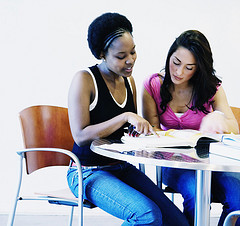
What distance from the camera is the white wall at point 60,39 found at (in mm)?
3055

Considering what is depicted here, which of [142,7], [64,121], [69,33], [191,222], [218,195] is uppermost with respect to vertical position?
[142,7]

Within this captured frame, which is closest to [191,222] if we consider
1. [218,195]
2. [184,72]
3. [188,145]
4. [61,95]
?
[218,195]

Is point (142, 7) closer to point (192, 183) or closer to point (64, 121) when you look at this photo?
point (64, 121)

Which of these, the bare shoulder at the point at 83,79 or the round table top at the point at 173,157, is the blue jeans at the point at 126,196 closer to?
the round table top at the point at 173,157

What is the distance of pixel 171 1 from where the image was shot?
3084mm

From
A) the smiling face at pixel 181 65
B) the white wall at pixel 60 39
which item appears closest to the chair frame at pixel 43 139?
the smiling face at pixel 181 65

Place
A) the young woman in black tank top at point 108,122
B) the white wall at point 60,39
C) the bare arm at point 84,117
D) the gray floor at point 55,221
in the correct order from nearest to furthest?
the young woman in black tank top at point 108,122 → the bare arm at point 84,117 → the gray floor at point 55,221 → the white wall at point 60,39

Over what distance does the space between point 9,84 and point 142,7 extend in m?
1.25

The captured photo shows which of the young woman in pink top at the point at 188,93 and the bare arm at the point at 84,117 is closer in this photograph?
the bare arm at the point at 84,117

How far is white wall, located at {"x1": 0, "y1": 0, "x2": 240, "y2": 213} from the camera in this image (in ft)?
10.0

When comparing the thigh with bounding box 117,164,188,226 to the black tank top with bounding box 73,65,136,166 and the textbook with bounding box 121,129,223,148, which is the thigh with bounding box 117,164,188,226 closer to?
the black tank top with bounding box 73,65,136,166

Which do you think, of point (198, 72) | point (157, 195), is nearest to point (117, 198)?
point (157, 195)

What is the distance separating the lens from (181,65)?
6.68 feet

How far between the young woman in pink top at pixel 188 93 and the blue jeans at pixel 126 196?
29cm
